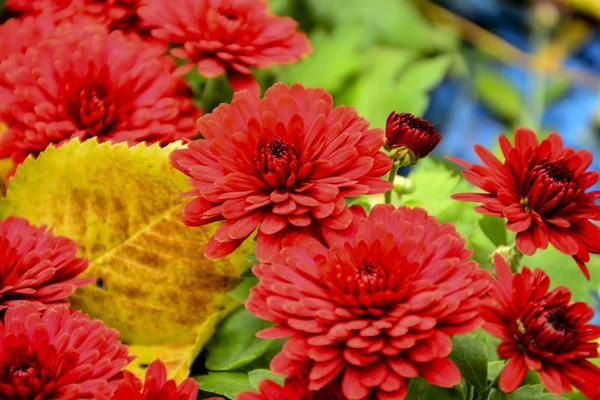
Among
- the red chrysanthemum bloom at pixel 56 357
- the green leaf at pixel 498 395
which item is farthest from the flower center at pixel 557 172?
the red chrysanthemum bloom at pixel 56 357

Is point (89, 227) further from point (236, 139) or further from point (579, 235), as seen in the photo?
point (579, 235)

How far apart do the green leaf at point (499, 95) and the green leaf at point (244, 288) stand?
775mm

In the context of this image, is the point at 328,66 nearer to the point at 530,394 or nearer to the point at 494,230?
the point at 494,230

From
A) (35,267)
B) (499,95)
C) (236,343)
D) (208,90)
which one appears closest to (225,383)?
(236,343)

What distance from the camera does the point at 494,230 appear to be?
1.62 feet

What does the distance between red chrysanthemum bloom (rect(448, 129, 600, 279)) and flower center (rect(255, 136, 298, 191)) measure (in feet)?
0.31

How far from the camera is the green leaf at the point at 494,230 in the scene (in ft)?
1.61

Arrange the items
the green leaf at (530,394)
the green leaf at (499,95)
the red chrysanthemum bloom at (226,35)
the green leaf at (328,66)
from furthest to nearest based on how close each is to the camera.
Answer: the green leaf at (499,95)
the green leaf at (328,66)
the red chrysanthemum bloom at (226,35)
the green leaf at (530,394)

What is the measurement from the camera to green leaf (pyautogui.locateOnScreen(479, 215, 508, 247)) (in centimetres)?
49

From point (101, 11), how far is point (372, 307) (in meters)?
0.38

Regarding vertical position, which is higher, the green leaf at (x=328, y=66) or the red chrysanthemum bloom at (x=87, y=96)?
the red chrysanthemum bloom at (x=87, y=96)

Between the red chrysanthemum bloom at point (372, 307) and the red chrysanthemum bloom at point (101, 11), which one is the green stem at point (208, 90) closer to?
the red chrysanthemum bloom at point (101, 11)

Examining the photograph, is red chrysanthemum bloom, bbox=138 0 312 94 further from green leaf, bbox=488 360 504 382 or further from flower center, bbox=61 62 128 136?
green leaf, bbox=488 360 504 382

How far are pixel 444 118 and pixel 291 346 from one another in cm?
82
